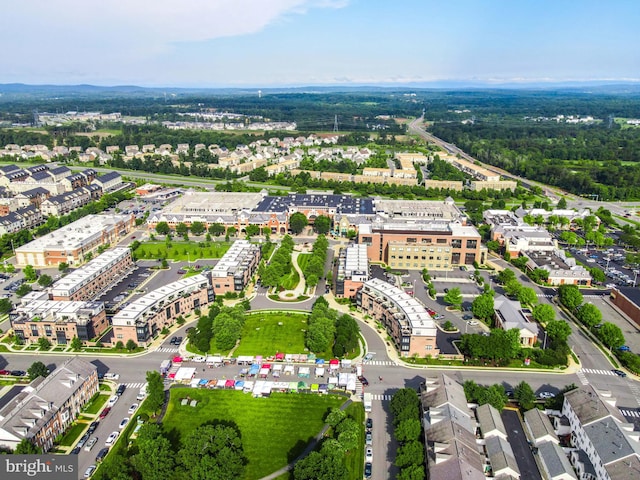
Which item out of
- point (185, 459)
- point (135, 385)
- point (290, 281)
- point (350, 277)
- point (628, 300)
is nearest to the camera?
point (185, 459)

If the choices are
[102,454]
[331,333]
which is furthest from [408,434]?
[102,454]

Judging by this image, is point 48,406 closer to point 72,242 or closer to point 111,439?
point 111,439

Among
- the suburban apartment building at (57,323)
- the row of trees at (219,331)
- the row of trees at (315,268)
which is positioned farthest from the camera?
the row of trees at (315,268)

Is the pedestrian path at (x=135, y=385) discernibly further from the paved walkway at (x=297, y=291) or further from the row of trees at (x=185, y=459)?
the paved walkway at (x=297, y=291)

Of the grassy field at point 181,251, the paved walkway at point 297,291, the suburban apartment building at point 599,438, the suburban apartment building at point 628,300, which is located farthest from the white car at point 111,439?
the suburban apartment building at point 628,300

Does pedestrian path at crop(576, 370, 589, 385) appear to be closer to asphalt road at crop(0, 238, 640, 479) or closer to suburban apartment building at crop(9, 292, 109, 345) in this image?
asphalt road at crop(0, 238, 640, 479)
